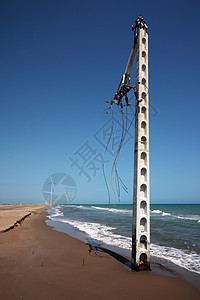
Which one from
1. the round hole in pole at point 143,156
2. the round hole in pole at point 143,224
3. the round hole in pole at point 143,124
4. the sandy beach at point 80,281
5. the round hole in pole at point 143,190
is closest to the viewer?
the sandy beach at point 80,281

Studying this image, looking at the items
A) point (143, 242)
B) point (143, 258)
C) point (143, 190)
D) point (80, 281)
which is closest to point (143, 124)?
point (143, 190)

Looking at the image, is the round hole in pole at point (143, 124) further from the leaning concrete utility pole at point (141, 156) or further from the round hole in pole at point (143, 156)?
the round hole in pole at point (143, 156)

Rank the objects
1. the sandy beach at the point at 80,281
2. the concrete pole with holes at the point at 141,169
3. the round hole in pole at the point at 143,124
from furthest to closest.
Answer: the round hole in pole at the point at 143,124, the concrete pole with holes at the point at 141,169, the sandy beach at the point at 80,281

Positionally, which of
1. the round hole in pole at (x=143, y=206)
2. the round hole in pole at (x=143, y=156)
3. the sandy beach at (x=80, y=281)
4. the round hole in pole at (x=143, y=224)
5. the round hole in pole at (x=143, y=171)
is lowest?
the sandy beach at (x=80, y=281)

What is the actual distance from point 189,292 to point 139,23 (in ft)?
26.6

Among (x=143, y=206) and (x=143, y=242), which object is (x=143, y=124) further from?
(x=143, y=242)

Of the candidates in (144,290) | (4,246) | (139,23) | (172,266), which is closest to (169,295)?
(144,290)

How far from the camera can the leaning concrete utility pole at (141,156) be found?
201 inches

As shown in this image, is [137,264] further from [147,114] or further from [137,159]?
[147,114]

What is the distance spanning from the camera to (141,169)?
5469 millimetres

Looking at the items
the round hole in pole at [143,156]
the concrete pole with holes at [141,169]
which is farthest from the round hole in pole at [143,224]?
the round hole in pole at [143,156]

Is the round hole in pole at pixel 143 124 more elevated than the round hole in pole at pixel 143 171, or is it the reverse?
the round hole in pole at pixel 143 124

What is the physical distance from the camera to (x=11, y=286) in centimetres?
406

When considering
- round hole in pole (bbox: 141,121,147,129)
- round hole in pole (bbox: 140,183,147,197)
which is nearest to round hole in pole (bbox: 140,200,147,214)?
round hole in pole (bbox: 140,183,147,197)
